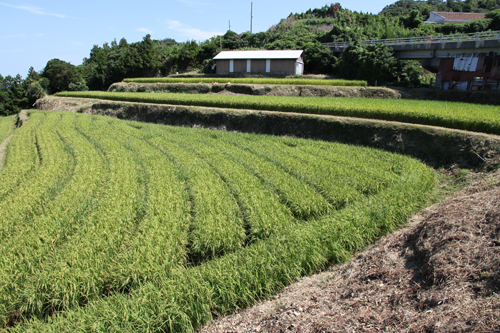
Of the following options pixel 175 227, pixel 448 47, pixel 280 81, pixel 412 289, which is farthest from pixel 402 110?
pixel 280 81

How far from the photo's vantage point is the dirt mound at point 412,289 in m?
2.96

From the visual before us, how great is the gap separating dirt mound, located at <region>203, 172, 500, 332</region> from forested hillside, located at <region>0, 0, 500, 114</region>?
939 inches

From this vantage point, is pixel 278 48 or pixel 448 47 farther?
pixel 278 48

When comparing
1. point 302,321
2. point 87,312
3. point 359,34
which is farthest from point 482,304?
point 359,34

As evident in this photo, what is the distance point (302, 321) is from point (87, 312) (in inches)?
101

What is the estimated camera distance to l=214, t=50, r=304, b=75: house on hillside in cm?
3234

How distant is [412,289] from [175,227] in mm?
3624

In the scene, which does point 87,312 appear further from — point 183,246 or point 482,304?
point 482,304

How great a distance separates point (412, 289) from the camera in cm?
353

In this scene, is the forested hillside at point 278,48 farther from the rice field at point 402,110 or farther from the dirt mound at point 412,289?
the dirt mound at point 412,289

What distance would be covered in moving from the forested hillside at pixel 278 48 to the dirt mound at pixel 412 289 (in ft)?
78.3

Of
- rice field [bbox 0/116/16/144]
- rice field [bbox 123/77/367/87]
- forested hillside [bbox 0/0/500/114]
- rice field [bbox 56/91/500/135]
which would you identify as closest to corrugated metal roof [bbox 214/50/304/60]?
forested hillside [bbox 0/0/500/114]

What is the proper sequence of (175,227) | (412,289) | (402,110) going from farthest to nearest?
(402,110), (175,227), (412,289)

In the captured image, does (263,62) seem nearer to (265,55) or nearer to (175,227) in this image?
(265,55)
